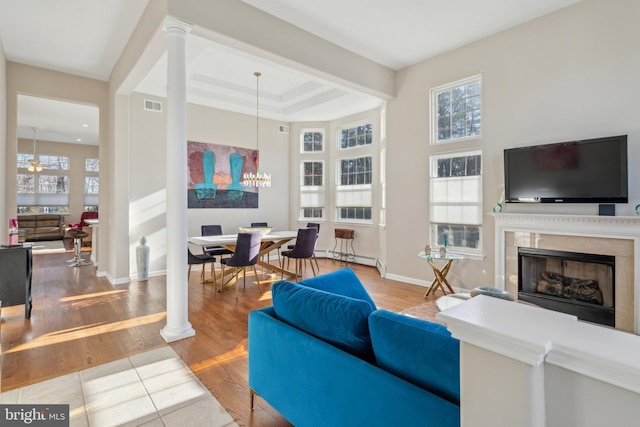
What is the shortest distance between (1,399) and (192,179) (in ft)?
15.2

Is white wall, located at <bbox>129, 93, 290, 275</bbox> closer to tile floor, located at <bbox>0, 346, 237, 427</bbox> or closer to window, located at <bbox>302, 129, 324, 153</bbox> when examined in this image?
window, located at <bbox>302, 129, 324, 153</bbox>

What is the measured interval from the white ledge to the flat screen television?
137 inches

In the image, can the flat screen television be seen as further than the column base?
Yes

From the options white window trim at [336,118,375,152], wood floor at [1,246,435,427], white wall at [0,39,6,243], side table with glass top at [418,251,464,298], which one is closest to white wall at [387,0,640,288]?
side table with glass top at [418,251,464,298]

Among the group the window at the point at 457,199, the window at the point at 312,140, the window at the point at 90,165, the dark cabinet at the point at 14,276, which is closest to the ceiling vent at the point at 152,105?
the dark cabinet at the point at 14,276

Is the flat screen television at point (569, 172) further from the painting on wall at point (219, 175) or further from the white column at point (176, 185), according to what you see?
the painting on wall at point (219, 175)

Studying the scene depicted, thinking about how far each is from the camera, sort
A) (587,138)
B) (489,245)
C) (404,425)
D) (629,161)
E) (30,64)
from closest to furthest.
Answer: (404,425), (629,161), (587,138), (489,245), (30,64)

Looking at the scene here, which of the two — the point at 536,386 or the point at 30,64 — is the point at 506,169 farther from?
the point at 30,64

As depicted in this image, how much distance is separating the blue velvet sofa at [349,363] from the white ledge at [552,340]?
0.29m

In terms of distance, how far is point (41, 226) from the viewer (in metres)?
10.5

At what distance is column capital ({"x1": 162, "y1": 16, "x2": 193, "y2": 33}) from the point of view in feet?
10.0

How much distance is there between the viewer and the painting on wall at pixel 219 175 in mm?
6363

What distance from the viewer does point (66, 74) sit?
5.17 m

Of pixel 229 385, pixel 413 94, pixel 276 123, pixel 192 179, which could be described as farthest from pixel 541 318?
pixel 276 123
